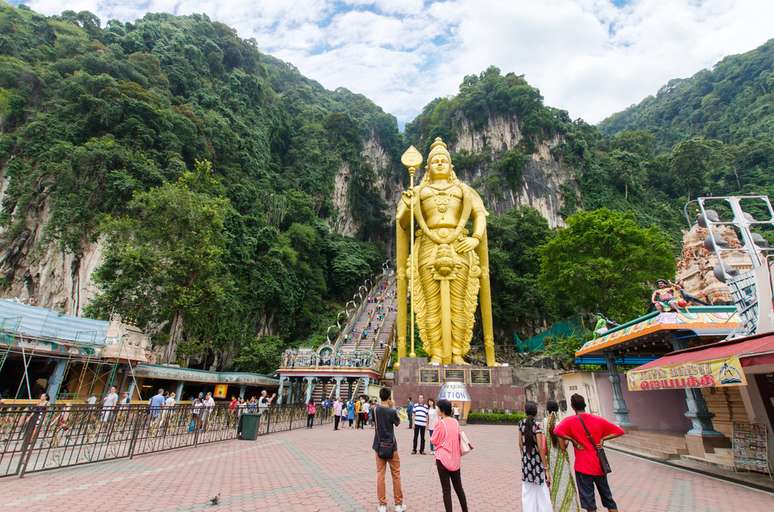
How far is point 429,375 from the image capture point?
1303 cm

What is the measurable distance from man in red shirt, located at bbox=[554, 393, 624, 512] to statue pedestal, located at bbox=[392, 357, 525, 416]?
32.6 feet

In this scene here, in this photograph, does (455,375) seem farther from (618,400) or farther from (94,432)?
(94,432)

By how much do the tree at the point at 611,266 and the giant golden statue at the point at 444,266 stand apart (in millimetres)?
6236

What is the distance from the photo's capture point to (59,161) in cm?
1870

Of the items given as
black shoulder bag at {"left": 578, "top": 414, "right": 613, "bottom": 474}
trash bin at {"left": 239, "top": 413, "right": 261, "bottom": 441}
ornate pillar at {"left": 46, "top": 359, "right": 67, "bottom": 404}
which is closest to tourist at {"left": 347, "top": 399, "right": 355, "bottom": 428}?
trash bin at {"left": 239, "top": 413, "right": 261, "bottom": 441}

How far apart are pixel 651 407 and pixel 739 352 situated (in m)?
7.22

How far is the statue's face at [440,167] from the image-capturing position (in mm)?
14883

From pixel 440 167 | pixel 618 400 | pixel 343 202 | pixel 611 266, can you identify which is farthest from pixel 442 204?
pixel 343 202

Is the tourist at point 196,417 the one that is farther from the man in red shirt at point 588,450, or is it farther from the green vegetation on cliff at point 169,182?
the green vegetation on cliff at point 169,182

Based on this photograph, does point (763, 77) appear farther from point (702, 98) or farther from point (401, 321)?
point (401, 321)

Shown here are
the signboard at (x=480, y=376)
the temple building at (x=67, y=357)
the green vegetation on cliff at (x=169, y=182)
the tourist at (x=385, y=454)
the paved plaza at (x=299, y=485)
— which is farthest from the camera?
the green vegetation on cliff at (x=169, y=182)

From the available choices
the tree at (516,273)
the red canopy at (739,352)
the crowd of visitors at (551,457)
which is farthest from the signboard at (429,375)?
the tree at (516,273)

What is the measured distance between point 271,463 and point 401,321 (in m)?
9.50

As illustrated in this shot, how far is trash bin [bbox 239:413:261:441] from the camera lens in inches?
356
